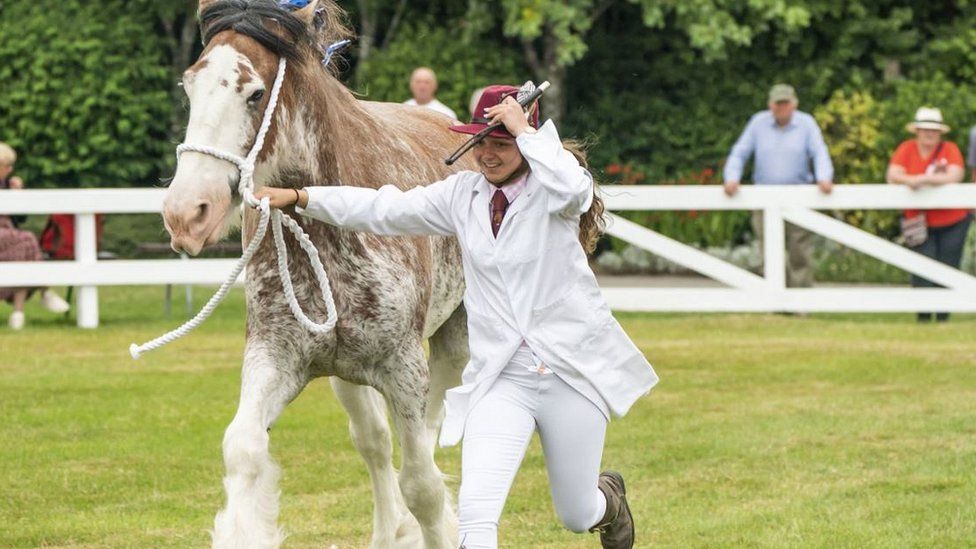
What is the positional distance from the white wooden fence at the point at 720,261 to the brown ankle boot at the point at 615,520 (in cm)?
863

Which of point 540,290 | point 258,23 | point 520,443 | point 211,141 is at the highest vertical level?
point 258,23

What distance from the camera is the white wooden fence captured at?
49.0 ft

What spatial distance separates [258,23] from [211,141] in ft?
1.95

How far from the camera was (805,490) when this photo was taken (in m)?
8.44

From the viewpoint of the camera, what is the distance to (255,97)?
19.4 ft

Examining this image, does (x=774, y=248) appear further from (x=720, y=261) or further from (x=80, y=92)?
(x=80, y=92)

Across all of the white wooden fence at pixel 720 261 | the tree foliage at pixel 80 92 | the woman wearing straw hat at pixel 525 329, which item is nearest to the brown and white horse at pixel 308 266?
the woman wearing straw hat at pixel 525 329

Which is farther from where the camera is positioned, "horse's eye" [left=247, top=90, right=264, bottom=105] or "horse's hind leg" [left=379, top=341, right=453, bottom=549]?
"horse's hind leg" [left=379, top=341, right=453, bottom=549]

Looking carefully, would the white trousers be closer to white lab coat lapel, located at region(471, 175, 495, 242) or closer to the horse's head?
white lab coat lapel, located at region(471, 175, 495, 242)

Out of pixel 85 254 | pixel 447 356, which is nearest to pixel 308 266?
pixel 447 356

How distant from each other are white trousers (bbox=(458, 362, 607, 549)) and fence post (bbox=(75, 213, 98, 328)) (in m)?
10.6

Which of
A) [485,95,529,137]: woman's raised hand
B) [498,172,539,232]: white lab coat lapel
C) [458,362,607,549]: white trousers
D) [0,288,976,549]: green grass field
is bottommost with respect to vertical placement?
[0,288,976,549]: green grass field

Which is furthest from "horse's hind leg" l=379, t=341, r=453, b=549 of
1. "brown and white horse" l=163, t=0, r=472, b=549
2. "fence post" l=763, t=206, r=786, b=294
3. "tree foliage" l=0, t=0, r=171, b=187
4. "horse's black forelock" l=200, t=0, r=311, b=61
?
"tree foliage" l=0, t=0, r=171, b=187

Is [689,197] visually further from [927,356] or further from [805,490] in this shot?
[805,490]
